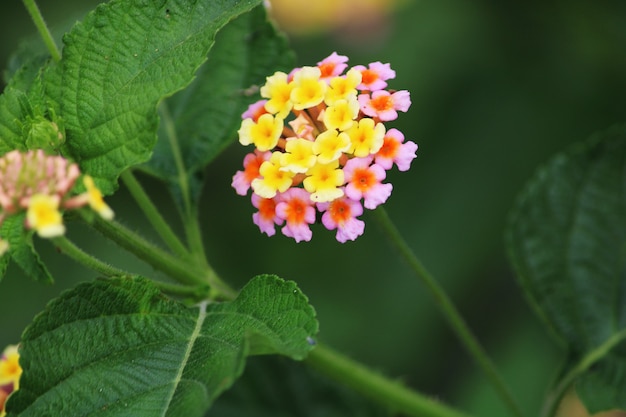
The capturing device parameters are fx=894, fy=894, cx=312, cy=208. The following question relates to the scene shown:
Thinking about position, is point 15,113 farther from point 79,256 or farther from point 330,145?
point 330,145

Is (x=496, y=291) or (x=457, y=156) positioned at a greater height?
(x=457, y=156)

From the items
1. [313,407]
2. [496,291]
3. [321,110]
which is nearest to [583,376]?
[313,407]

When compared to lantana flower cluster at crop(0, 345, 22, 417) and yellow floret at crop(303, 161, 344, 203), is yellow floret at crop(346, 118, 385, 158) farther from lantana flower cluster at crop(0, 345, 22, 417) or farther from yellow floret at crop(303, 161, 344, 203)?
lantana flower cluster at crop(0, 345, 22, 417)

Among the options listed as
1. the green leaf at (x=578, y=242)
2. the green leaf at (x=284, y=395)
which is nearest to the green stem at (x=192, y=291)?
the green leaf at (x=284, y=395)

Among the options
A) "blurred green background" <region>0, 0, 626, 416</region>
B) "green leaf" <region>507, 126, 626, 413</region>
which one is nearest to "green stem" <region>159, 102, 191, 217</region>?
"green leaf" <region>507, 126, 626, 413</region>

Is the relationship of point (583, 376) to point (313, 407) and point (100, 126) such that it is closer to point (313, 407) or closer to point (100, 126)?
point (313, 407)

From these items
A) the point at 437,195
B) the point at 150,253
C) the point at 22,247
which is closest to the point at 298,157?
the point at 150,253
